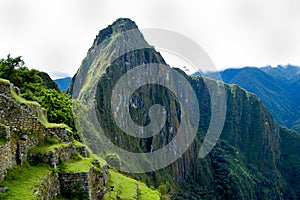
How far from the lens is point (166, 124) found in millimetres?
192625

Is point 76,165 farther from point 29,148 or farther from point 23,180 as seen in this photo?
point 23,180

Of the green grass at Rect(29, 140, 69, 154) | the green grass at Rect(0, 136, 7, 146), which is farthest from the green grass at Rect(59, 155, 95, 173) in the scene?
the green grass at Rect(0, 136, 7, 146)

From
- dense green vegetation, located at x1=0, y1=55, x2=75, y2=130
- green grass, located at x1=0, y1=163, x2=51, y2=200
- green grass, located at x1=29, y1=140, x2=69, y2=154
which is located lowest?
green grass, located at x1=0, y1=163, x2=51, y2=200

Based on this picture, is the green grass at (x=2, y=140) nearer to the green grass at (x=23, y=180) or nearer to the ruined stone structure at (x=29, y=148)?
the ruined stone structure at (x=29, y=148)

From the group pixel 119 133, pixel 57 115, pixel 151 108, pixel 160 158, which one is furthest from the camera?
pixel 151 108

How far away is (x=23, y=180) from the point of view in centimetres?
1113

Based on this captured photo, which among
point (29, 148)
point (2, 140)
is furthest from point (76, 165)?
point (2, 140)

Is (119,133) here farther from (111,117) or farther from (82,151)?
(82,151)

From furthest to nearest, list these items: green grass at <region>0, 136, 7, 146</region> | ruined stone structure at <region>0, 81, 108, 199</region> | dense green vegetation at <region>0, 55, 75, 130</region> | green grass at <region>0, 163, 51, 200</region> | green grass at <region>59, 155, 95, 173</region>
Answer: dense green vegetation at <region>0, 55, 75, 130</region>
green grass at <region>59, 155, 95, 173</region>
ruined stone structure at <region>0, 81, 108, 199</region>
green grass at <region>0, 136, 7, 146</region>
green grass at <region>0, 163, 51, 200</region>

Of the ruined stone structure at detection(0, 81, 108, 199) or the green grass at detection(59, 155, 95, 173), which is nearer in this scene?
the ruined stone structure at detection(0, 81, 108, 199)

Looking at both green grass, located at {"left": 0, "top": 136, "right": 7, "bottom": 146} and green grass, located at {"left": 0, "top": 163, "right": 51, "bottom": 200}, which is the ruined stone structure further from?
green grass, located at {"left": 0, "top": 163, "right": 51, "bottom": 200}

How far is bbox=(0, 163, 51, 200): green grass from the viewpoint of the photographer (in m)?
10.0

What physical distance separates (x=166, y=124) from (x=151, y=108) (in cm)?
1414

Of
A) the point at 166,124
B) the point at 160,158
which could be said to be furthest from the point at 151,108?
the point at 160,158
